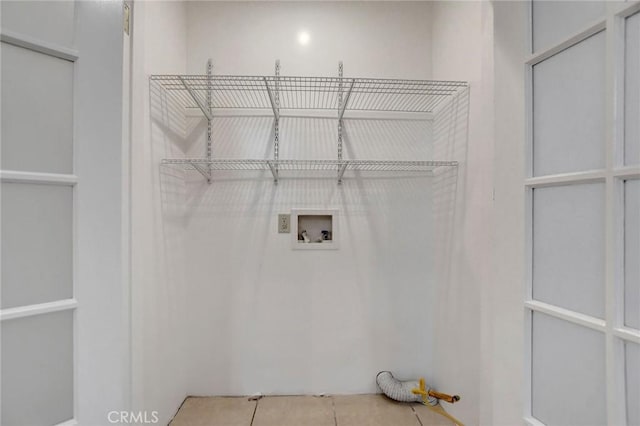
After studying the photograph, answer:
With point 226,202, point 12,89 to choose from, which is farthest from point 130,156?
point 226,202

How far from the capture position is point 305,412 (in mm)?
1672

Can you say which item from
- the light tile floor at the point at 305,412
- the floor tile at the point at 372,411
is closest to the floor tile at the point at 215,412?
the light tile floor at the point at 305,412

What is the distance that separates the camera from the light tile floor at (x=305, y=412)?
62.7 inches

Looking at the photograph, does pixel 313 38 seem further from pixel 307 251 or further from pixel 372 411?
pixel 372 411

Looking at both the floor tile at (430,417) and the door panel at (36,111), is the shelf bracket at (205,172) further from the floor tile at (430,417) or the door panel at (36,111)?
the floor tile at (430,417)

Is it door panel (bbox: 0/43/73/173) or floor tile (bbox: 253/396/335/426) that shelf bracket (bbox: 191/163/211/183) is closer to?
door panel (bbox: 0/43/73/173)

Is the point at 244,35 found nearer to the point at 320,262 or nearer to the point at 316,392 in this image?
the point at 320,262

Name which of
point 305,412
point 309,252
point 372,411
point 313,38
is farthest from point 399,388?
point 313,38

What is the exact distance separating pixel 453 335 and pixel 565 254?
1065 mm

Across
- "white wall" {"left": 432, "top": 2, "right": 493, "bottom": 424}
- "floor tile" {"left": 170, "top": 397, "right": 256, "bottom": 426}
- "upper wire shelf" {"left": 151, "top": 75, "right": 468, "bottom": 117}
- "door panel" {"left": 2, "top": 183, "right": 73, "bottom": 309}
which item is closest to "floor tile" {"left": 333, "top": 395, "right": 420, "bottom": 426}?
"white wall" {"left": 432, "top": 2, "right": 493, "bottom": 424}

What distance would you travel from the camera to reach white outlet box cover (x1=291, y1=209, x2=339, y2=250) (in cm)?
186

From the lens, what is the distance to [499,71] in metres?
0.90

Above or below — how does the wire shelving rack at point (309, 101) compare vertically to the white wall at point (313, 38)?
below

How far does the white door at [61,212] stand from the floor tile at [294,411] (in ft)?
3.16
